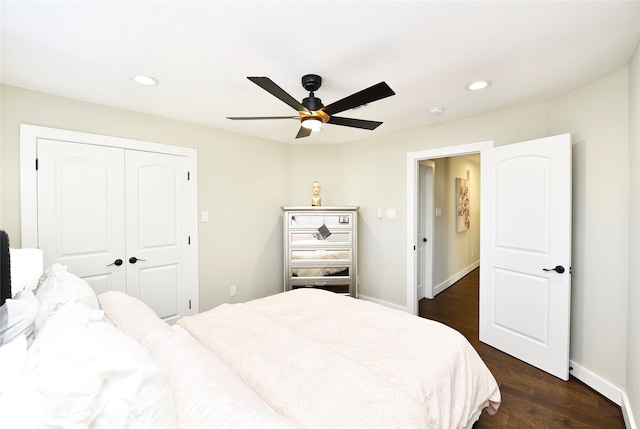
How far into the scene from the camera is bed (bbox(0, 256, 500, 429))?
77cm

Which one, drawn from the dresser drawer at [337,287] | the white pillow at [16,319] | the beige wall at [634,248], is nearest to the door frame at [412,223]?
the dresser drawer at [337,287]

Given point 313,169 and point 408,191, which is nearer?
point 408,191

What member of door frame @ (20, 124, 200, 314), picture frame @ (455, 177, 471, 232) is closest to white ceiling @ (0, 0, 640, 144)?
door frame @ (20, 124, 200, 314)

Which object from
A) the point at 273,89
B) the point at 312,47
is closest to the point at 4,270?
the point at 273,89

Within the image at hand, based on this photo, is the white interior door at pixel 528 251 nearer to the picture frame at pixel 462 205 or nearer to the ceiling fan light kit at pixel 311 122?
the ceiling fan light kit at pixel 311 122

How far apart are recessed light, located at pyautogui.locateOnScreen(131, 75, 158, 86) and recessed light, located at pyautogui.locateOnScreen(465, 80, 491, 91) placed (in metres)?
2.43

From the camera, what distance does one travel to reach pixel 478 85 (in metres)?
2.26

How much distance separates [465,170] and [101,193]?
18.6ft

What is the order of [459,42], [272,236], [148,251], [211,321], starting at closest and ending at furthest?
[459,42] < [211,321] < [148,251] < [272,236]

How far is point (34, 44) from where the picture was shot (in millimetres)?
1688

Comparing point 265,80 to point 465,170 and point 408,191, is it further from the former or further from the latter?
point 465,170

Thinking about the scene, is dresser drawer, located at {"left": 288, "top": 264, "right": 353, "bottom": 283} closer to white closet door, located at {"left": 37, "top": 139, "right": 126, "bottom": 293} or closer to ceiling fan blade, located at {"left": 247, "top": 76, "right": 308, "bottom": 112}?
white closet door, located at {"left": 37, "top": 139, "right": 126, "bottom": 293}

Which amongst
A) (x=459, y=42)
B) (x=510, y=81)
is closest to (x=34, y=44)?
(x=459, y=42)

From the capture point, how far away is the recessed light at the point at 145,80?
2119mm
